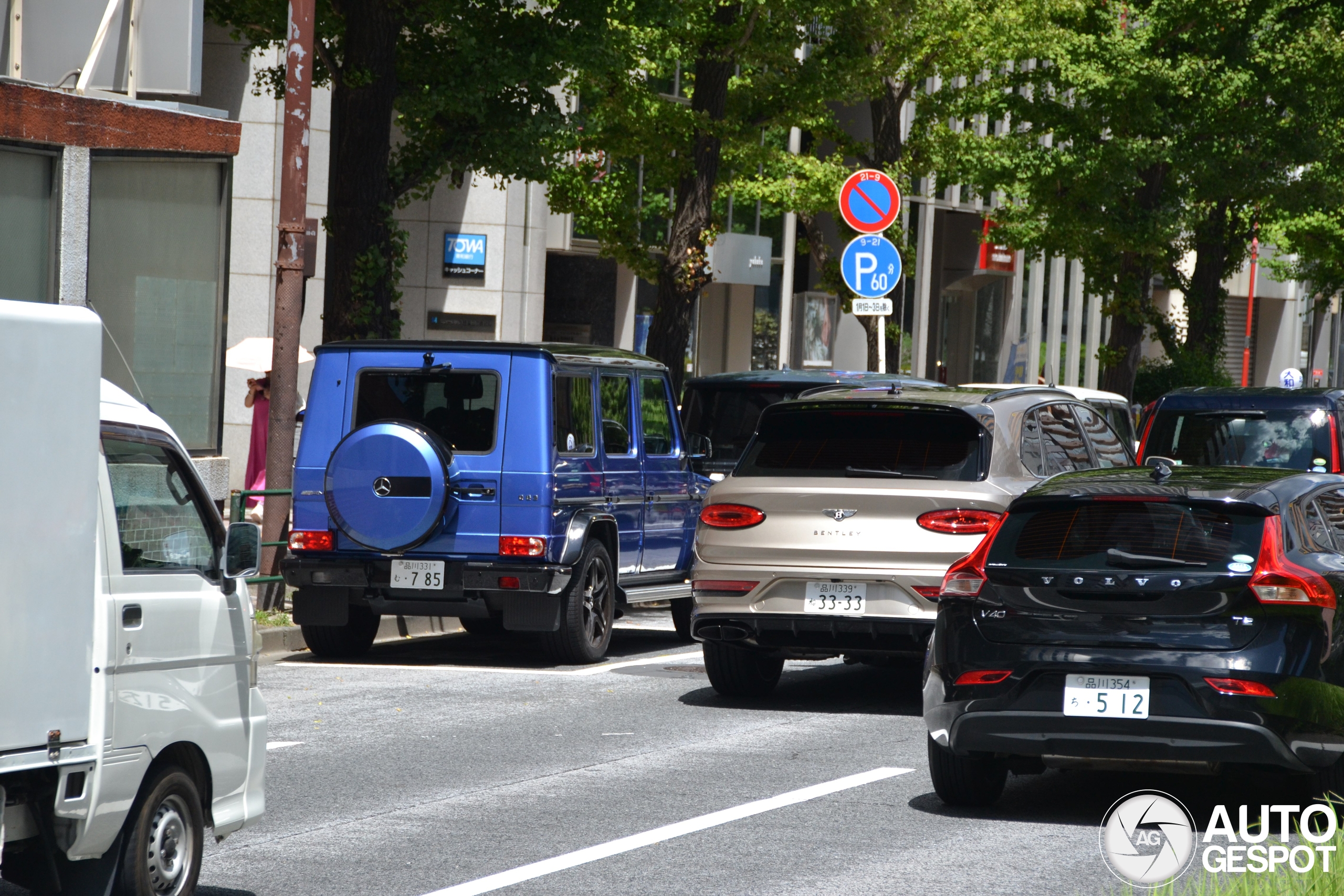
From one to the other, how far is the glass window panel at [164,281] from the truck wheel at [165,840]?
11.8 meters

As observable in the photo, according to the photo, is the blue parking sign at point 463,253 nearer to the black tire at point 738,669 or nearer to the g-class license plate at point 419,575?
the g-class license plate at point 419,575

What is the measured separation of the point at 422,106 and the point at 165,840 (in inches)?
461

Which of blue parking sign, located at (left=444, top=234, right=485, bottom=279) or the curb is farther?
blue parking sign, located at (left=444, top=234, right=485, bottom=279)

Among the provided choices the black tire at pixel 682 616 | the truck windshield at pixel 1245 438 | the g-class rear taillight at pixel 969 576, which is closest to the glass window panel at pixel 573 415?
the black tire at pixel 682 616

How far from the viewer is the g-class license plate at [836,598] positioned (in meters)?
10.4

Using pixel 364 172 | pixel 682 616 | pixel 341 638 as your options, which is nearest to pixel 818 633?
pixel 341 638

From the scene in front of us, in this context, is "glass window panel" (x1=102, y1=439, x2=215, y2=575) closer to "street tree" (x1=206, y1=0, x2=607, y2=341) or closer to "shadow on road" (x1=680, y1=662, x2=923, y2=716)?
"shadow on road" (x1=680, y1=662, x2=923, y2=716)

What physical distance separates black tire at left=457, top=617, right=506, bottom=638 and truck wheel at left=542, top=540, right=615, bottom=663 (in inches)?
68.8

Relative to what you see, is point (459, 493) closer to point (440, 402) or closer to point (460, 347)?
point (440, 402)

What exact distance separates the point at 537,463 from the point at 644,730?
8.82 feet

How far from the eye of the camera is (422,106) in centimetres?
1673

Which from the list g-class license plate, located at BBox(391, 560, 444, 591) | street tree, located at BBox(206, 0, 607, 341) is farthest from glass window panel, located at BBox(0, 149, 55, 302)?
g-class license plate, located at BBox(391, 560, 444, 591)

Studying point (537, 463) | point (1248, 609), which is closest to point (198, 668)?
point (1248, 609)

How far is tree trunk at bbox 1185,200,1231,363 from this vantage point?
3131 centimetres
